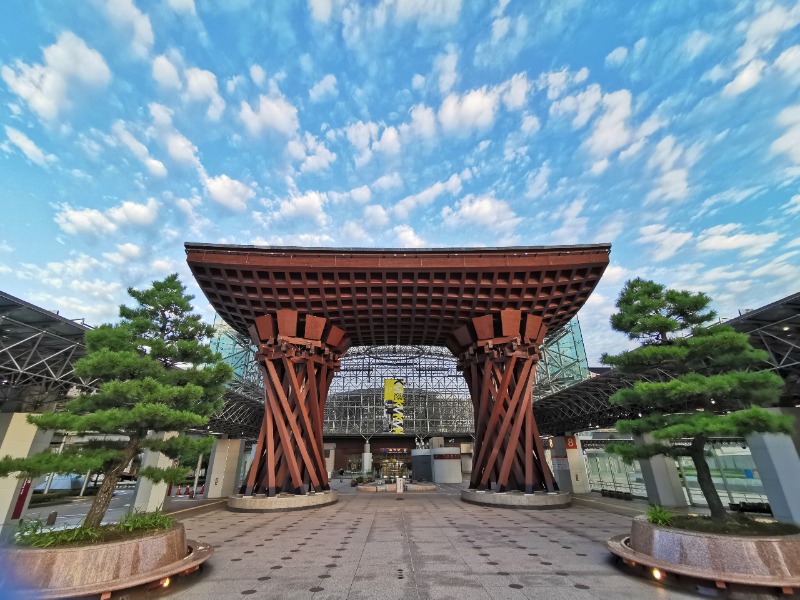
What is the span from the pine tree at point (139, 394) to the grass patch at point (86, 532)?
0.52 metres

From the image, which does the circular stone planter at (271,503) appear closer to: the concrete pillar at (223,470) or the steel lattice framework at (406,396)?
the concrete pillar at (223,470)

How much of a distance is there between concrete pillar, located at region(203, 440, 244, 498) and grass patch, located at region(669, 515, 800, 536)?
96.1 feet

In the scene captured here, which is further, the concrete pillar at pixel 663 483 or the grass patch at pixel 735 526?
the concrete pillar at pixel 663 483

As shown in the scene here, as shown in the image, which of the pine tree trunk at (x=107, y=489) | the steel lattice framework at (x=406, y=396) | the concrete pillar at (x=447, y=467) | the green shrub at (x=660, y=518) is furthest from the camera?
the steel lattice framework at (x=406, y=396)

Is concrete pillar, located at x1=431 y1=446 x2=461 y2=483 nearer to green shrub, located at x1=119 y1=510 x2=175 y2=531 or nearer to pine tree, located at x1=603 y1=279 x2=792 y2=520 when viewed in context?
pine tree, located at x1=603 y1=279 x2=792 y2=520

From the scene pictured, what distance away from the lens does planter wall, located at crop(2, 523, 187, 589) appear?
612 centimetres

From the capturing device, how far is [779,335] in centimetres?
1300

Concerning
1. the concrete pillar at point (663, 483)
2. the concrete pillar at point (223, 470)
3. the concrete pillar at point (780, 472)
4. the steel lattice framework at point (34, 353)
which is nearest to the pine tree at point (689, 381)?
the concrete pillar at point (780, 472)

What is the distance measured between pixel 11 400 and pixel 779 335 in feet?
102

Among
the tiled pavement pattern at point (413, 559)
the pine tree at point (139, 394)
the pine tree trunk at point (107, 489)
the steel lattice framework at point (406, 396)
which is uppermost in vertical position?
the steel lattice framework at point (406, 396)

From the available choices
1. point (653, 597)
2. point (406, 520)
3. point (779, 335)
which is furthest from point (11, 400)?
point (779, 335)

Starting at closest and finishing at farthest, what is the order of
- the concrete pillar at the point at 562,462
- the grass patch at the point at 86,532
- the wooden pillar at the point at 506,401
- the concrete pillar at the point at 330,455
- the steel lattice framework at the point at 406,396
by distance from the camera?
the grass patch at the point at 86,532, the wooden pillar at the point at 506,401, the concrete pillar at the point at 562,462, the steel lattice framework at the point at 406,396, the concrete pillar at the point at 330,455

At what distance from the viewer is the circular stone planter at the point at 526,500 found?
1856 centimetres

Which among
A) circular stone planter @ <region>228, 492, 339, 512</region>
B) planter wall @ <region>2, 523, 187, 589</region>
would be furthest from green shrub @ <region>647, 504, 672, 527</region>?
circular stone planter @ <region>228, 492, 339, 512</region>
